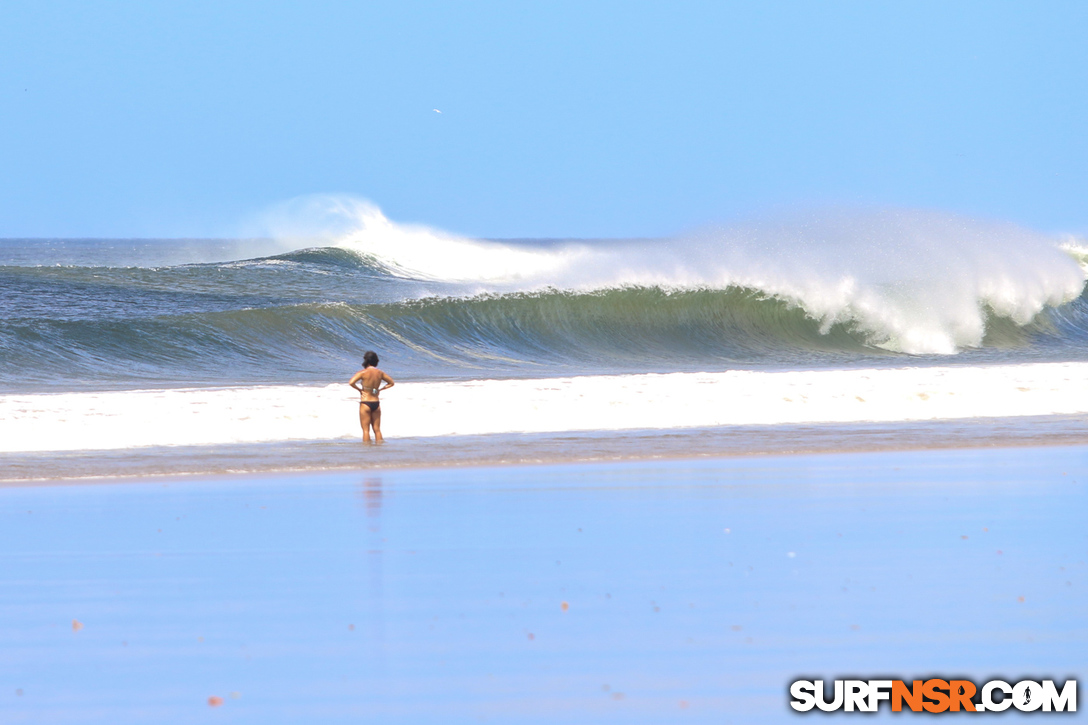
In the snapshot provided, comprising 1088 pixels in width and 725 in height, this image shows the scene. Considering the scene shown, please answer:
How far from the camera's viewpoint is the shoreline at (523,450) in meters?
8.56

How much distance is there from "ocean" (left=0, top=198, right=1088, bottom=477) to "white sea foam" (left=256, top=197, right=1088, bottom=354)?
2.0 inches

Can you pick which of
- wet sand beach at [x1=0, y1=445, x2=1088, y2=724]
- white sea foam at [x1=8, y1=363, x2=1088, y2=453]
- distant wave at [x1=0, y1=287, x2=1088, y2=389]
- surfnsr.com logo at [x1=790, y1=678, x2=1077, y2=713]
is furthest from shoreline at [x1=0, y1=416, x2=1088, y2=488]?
distant wave at [x1=0, y1=287, x2=1088, y2=389]

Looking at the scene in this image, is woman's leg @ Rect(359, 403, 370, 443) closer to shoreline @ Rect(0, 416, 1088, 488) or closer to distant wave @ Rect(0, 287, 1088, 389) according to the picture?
shoreline @ Rect(0, 416, 1088, 488)

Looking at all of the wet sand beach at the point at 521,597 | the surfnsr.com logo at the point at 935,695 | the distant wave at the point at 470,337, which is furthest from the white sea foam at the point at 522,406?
the surfnsr.com logo at the point at 935,695

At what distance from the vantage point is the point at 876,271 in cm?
2378

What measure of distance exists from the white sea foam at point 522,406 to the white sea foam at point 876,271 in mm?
8005

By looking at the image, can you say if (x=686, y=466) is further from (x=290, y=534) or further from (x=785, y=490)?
(x=290, y=534)

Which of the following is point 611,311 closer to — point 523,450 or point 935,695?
point 523,450

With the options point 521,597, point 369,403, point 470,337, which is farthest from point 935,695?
point 470,337

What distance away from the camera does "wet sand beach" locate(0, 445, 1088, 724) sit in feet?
11.2

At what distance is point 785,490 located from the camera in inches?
284

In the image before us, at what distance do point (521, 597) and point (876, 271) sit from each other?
67.7 feet

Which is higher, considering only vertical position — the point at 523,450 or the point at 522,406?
the point at 522,406

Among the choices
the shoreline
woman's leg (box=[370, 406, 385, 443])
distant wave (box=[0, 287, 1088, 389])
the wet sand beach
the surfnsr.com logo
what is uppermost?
distant wave (box=[0, 287, 1088, 389])
